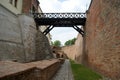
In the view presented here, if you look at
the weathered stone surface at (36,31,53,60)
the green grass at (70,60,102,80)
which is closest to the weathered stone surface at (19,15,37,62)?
the weathered stone surface at (36,31,53,60)

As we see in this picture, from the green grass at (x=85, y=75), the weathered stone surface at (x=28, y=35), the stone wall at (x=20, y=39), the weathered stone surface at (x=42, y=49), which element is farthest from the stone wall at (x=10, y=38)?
the green grass at (x=85, y=75)

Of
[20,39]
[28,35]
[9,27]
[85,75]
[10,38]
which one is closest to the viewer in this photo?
[85,75]

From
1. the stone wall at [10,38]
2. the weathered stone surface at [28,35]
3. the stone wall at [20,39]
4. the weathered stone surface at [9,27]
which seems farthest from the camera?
the weathered stone surface at [28,35]

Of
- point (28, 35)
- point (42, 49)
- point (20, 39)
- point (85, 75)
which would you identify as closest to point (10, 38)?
point (20, 39)

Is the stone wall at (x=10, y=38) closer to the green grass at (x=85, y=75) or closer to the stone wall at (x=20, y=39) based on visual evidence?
the stone wall at (x=20, y=39)

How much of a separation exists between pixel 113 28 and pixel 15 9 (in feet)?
39.7

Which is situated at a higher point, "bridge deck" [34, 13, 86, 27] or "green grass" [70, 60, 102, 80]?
"bridge deck" [34, 13, 86, 27]

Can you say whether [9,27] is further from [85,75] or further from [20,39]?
[85,75]

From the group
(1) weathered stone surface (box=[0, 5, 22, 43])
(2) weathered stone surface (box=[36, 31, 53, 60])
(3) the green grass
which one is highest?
(1) weathered stone surface (box=[0, 5, 22, 43])

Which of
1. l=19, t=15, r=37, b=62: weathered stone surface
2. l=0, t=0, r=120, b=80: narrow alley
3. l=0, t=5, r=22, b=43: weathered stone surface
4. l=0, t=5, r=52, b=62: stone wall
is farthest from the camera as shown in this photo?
l=19, t=15, r=37, b=62: weathered stone surface

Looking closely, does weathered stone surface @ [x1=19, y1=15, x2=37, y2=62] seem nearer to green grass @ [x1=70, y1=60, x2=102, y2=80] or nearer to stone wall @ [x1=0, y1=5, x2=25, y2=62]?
stone wall @ [x1=0, y1=5, x2=25, y2=62]

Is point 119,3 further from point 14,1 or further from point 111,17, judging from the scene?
point 14,1

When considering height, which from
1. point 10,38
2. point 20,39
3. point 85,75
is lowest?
point 85,75

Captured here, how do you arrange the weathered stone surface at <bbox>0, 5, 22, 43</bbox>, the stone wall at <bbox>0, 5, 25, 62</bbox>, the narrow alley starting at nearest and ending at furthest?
the narrow alley, the stone wall at <bbox>0, 5, 25, 62</bbox>, the weathered stone surface at <bbox>0, 5, 22, 43</bbox>
